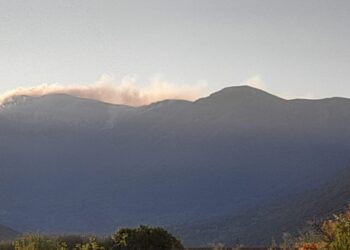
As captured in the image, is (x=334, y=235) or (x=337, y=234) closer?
(x=337, y=234)

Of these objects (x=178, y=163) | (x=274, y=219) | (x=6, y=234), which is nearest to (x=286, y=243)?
(x=6, y=234)

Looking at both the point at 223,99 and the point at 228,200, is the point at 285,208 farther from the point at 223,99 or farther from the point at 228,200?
the point at 223,99

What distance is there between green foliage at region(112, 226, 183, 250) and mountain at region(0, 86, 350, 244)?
106 metres

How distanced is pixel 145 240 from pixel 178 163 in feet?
480

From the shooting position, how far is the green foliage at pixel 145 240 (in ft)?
74.4

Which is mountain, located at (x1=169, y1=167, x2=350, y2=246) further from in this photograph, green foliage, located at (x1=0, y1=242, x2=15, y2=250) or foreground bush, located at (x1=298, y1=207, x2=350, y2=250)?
foreground bush, located at (x1=298, y1=207, x2=350, y2=250)

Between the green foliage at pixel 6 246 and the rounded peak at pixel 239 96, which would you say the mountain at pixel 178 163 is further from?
the green foliage at pixel 6 246

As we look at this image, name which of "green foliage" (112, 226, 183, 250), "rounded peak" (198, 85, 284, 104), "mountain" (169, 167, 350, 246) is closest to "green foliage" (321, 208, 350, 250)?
"green foliage" (112, 226, 183, 250)

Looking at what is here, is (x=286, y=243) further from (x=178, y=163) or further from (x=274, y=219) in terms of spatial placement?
(x=178, y=163)

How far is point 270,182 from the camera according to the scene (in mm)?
152625

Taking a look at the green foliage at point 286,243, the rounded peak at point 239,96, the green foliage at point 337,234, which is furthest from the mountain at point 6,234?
the rounded peak at point 239,96

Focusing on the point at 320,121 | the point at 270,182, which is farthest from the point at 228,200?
the point at 320,121

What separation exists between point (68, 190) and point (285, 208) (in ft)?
237

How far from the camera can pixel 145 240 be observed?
2275 centimetres
